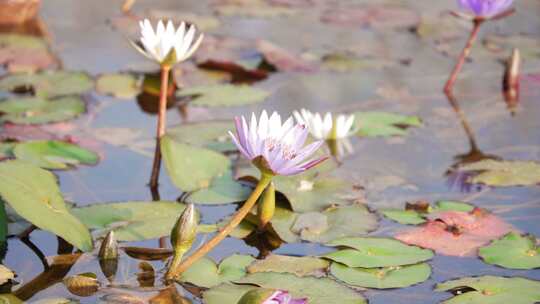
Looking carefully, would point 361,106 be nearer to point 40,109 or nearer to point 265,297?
point 40,109

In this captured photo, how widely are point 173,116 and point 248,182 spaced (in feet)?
2.83

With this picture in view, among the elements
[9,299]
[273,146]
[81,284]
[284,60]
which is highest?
[284,60]

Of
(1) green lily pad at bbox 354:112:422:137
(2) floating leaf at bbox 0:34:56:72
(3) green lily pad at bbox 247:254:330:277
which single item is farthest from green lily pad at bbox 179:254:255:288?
(2) floating leaf at bbox 0:34:56:72

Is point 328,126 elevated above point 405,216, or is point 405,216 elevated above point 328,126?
point 328,126

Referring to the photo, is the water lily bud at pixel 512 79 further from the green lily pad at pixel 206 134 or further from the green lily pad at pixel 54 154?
the green lily pad at pixel 54 154

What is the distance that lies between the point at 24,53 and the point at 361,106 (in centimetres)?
176

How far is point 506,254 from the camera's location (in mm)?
2658

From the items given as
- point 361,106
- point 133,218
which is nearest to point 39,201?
point 133,218

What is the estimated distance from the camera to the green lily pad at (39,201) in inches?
96.3

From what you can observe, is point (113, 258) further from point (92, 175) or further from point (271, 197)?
point (92, 175)

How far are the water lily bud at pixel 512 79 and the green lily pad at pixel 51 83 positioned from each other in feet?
6.51

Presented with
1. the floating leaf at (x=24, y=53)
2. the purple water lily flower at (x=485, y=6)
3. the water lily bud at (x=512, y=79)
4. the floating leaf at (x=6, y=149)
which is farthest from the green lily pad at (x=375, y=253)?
the floating leaf at (x=24, y=53)

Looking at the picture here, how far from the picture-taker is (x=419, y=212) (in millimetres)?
2949

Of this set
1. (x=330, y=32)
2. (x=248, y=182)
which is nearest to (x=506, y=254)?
(x=248, y=182)
